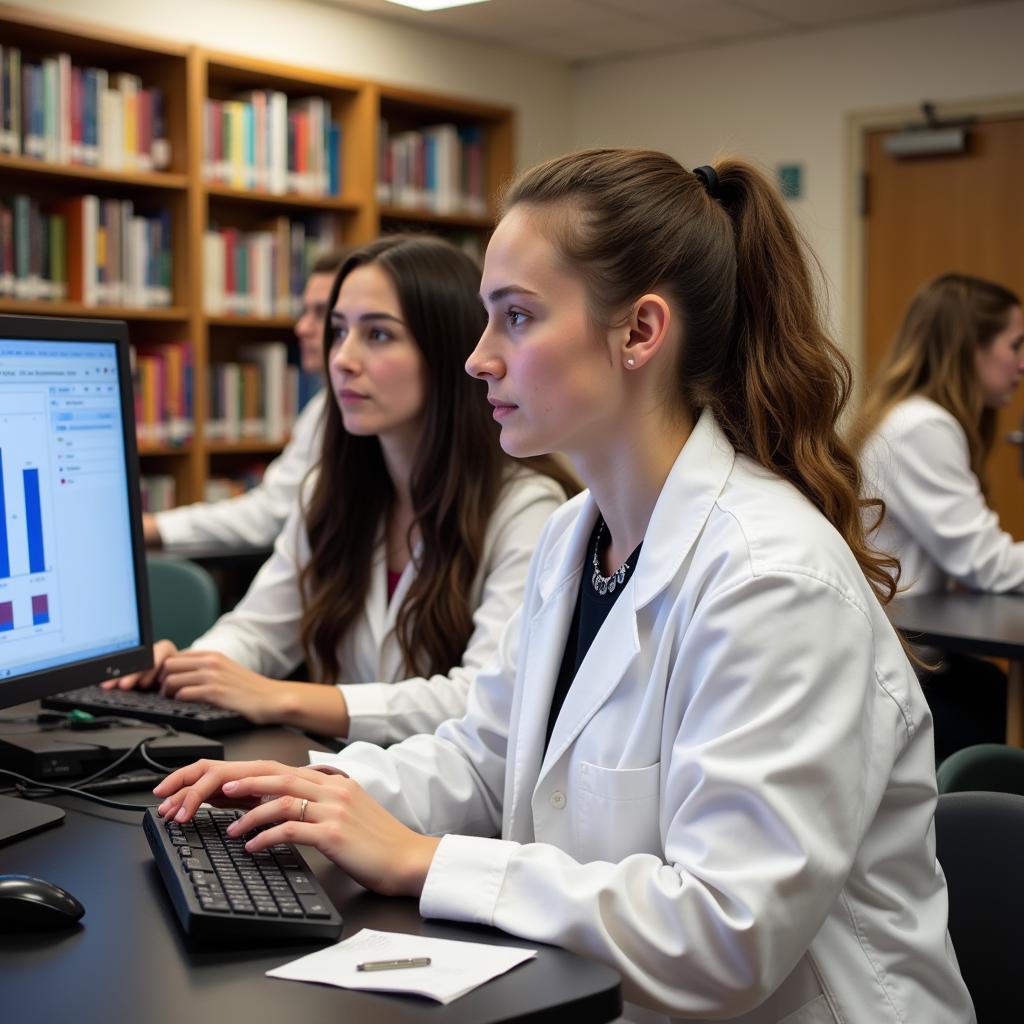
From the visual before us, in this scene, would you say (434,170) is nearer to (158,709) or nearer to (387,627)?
(387,627)

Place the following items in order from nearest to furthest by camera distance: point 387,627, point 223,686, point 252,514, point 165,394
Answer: point 223,686 < point 387,627 < point 252,514 < point 165,394

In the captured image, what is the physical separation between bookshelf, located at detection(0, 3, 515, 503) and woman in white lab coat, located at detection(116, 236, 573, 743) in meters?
2.23

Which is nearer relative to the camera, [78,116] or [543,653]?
[543,653]

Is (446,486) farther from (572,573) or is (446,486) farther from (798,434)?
(798,434)

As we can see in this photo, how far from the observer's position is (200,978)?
2.96 ft

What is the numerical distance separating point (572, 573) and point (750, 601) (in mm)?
359

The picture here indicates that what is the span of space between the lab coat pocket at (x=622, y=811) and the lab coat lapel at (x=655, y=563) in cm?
6

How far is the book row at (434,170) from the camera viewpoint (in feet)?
16.9

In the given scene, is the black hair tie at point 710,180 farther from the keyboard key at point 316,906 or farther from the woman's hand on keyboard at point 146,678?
the woman's hand on keyboard at point 146,678

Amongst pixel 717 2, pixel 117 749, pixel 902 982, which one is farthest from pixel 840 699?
pixel 717 2

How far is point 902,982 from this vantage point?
1.12 metres

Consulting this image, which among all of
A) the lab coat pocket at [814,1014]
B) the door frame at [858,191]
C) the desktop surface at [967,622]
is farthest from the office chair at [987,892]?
the door frame at [858,191]

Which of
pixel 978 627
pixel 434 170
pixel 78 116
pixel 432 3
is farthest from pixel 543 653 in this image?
pixel 434 170

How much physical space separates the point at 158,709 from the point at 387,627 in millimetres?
533
